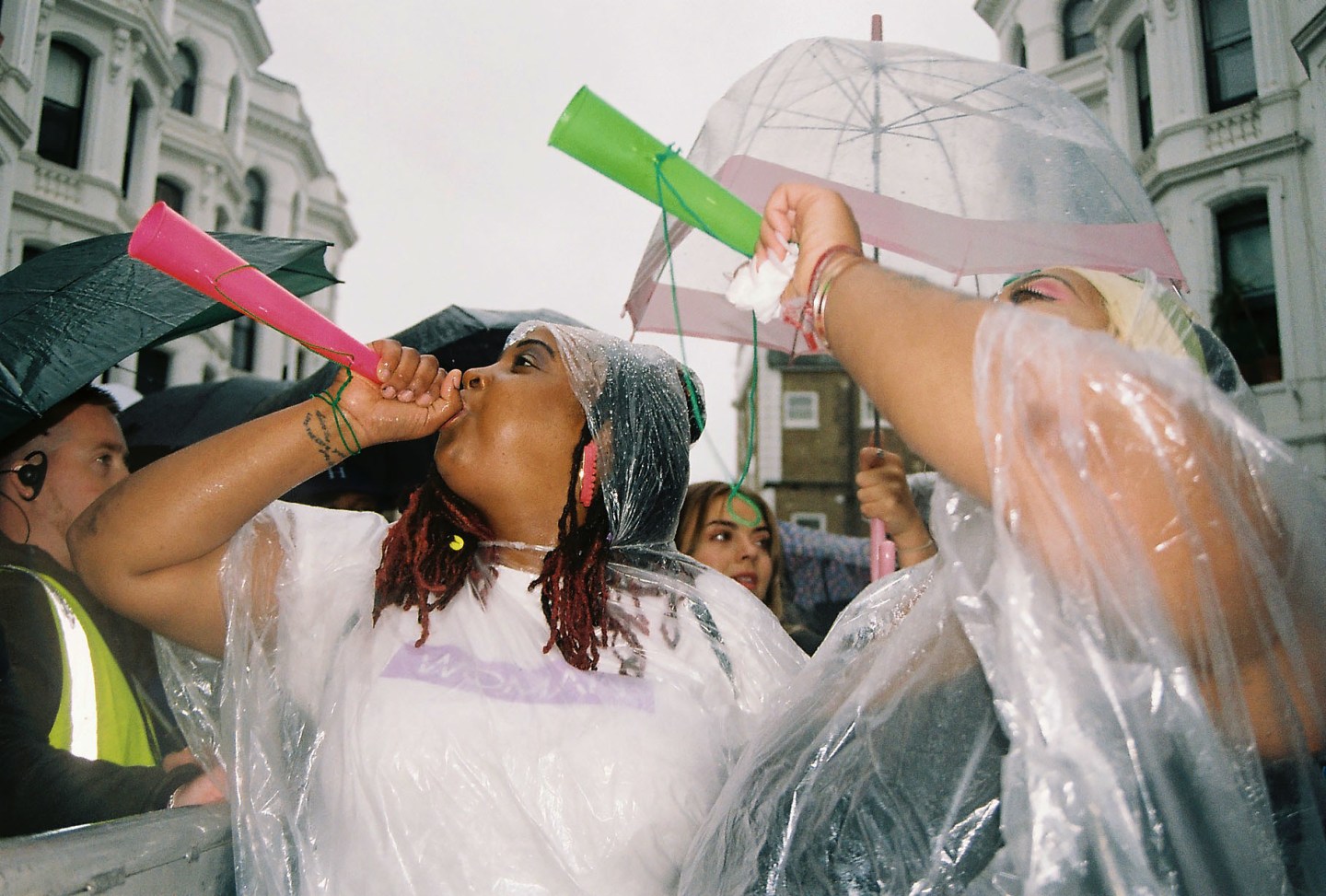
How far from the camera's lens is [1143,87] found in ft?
41.5

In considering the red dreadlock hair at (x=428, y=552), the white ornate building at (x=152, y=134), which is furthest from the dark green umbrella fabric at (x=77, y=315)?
the white ornate building at (x=152, y=134)

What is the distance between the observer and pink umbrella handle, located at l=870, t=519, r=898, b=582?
7.53 feet

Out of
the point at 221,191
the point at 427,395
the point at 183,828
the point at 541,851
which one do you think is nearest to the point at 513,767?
the point at 541,851

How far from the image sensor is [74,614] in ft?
6.25

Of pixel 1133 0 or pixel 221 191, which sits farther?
pixel 221 191

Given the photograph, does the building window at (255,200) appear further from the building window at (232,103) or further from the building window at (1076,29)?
the building window at (1076,29)

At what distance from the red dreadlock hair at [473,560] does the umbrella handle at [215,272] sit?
44 centimetres

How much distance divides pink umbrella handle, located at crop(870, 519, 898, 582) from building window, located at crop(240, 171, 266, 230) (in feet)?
68.4

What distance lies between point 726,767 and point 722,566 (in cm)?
213

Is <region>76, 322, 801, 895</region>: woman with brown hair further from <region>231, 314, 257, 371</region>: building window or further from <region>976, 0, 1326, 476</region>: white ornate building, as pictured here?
<region>231, 314, 257, 371</region>: building window

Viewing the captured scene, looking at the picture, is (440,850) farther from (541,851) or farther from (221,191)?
(221,191)

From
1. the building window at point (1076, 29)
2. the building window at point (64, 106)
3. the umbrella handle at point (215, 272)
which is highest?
the building window at point (1076, 29)

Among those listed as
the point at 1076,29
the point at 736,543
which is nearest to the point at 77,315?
the point at 736,543

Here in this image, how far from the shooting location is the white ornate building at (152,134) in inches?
442
